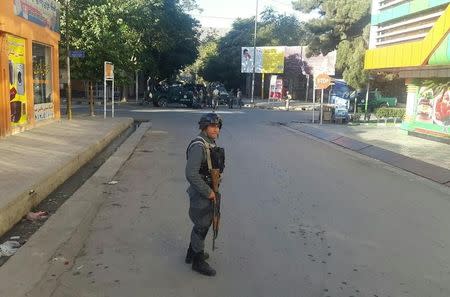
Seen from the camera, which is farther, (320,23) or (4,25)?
(320,23)

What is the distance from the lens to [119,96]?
41312mm

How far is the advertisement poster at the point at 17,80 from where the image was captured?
43.9 feet

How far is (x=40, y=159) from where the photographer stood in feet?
31.1

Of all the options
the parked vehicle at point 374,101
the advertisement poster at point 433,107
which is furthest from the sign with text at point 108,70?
the parked vehicle at point 374,101

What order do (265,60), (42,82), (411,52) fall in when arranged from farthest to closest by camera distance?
1. (265,60)
2. (42,82)
3. (411,52)

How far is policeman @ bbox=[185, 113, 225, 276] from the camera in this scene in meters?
4.40

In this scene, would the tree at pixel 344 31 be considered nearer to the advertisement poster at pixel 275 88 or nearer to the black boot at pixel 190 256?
the advertisement poster at pixel 275 88

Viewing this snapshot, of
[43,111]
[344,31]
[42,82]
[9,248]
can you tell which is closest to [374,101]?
[344,31]

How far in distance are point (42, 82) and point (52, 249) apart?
13.2 meters

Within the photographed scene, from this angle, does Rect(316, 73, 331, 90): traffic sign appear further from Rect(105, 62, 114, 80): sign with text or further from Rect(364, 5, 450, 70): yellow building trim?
Rect(105, 62, 114, 80): sign with text

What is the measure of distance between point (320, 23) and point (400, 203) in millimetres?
33727

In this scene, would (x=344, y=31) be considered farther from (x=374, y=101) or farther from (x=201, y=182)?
(x=201, y=182)

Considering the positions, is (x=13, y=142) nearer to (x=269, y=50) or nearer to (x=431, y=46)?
(x=431, y=46)

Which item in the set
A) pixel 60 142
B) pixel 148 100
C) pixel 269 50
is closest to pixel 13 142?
pixel 60 142
